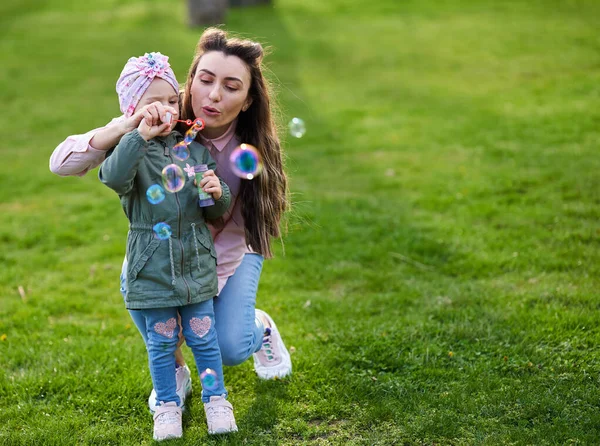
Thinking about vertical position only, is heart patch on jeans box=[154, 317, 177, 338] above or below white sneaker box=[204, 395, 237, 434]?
above

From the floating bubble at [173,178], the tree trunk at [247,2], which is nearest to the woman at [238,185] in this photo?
the floating bubble at [173,178]

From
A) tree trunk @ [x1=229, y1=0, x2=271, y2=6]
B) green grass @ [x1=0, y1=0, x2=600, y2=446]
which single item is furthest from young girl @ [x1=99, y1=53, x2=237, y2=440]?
tree trunk @ [x1=229, y1=0, x2=271, y2=6]

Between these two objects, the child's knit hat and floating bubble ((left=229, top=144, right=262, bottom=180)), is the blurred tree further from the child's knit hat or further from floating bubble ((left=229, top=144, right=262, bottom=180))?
the child's knit hat

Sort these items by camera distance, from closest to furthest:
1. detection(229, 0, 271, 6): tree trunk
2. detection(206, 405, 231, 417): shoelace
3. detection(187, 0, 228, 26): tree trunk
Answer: detection(206, 405, 231, 417): shoelace → detection(187, 0, 228, 26): tree trunk → detection(229, 0, 271, 6): tree trunk

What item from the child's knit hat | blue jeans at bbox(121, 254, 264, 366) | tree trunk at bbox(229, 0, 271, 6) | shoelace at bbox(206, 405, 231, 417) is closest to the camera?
the child's knit hat

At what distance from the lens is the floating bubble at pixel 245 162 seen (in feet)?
10.5

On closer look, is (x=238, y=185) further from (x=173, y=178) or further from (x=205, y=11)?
(x=205, y=11)

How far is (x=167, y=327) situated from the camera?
296cm

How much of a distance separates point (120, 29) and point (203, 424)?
13307 millimetres

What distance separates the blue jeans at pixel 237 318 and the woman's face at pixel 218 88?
2.45 ft

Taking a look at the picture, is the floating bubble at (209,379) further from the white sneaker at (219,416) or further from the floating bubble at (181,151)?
the floating bubble at (181,151)

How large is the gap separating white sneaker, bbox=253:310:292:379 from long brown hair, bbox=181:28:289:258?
19.0 inches

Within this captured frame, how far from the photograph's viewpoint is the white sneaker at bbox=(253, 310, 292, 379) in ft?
11.5

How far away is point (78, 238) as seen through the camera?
5594mm
